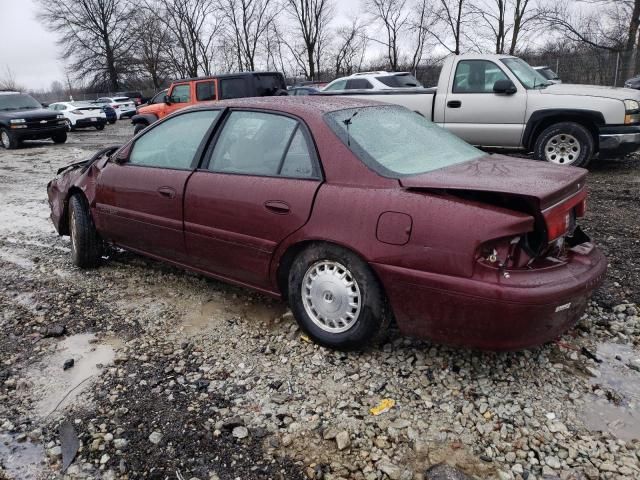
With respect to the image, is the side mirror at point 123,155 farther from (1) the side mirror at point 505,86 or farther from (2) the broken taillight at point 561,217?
(1) the side mirror at point 505,86

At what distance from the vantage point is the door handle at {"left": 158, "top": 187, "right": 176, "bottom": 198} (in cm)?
368

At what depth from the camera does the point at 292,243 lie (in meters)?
3.01

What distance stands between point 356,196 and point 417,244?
451 millimetres

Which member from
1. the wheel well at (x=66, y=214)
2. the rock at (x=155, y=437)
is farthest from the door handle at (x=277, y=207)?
the wheel well at (x=66, y=214)

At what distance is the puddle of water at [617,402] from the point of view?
7.91 feet

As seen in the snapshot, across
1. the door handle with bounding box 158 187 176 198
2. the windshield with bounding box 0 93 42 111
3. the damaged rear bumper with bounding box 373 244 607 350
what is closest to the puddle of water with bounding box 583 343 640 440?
the damaged rear bumper with bounding box 373 244 607 350

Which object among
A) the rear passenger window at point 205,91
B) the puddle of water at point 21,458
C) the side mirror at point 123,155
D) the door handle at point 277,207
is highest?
the rear passenger window at point 205,91

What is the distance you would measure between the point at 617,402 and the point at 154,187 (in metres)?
3.27

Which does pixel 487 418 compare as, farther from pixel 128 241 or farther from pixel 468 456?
pixel 128 241

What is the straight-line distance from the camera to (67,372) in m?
3.04

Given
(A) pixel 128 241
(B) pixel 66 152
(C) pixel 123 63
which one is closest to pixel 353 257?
(A) pixel 128 241

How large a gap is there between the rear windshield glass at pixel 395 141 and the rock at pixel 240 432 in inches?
59.2

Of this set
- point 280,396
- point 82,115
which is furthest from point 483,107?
point 82,115

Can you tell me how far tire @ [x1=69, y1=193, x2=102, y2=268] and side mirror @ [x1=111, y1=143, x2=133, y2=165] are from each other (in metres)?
0.64
